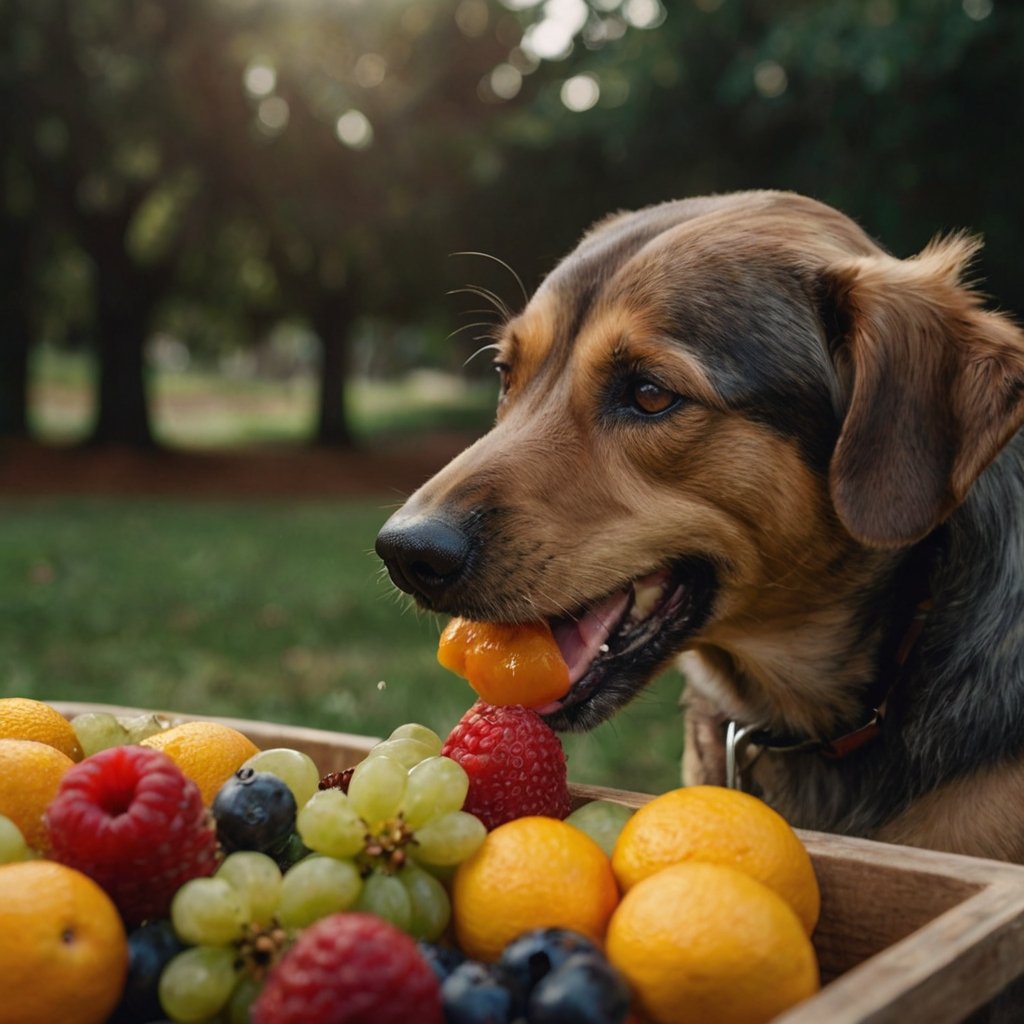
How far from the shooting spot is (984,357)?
115 inches

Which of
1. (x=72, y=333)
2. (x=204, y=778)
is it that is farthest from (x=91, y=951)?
(x=72, y=333)

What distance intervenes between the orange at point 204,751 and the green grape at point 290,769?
0.46ft

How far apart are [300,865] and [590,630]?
1291mm

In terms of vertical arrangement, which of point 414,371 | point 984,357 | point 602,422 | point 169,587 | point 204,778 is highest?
point 984,357

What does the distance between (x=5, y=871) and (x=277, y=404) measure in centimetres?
4961

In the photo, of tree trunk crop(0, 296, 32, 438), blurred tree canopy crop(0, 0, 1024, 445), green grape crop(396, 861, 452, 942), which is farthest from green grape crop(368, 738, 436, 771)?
tree trunk crop(0, 296, 32, 438)

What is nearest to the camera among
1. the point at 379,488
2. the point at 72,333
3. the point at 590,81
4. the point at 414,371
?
the point at 590,81

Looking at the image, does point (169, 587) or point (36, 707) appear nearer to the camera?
point (36, 707)

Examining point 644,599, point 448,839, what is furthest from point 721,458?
point 448,839

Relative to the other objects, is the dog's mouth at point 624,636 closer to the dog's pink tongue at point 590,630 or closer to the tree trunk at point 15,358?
the dog's pink tongue at point 590,630

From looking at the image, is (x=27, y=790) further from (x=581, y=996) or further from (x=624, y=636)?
(x=624, y=636)

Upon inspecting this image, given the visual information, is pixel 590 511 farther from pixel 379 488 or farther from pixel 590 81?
pixel 379 488

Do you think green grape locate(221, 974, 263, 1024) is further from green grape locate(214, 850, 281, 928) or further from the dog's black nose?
the dog's black nose

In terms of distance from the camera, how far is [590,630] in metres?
3.04
